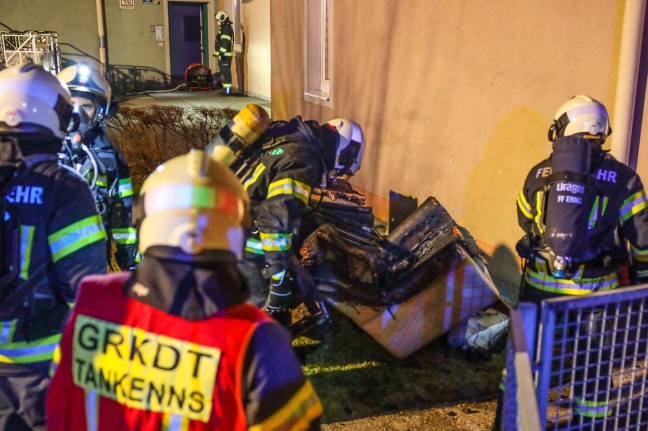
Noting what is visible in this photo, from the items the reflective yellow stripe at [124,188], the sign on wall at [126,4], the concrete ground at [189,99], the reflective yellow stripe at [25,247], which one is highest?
the sign on wall at [126,4]

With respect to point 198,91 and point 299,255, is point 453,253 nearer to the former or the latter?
point 299,255

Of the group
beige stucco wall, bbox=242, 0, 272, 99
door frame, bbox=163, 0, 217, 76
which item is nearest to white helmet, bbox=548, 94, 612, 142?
beige stucco wall, bbox=242, 0, 272, 99

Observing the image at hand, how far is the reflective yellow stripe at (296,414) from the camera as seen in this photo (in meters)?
1.55

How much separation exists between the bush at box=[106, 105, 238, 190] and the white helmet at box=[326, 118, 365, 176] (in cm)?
544

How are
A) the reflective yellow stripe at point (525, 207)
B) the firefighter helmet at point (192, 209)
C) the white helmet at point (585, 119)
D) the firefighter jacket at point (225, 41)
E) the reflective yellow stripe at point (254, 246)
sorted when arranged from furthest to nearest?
the firefighter jacket at point (225, 41) < the reflective yellow stripe at point (254, 246) < the reflective yellow stripe at point (525, 207) < the white helmet at point (585, 119) < the firefighter helmet at point (192, 209)

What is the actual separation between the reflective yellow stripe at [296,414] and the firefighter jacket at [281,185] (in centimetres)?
238

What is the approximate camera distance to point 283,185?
404 cm

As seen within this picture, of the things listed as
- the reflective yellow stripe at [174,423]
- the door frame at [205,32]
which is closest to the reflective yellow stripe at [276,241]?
the reflective yellow stripe at [174,423]

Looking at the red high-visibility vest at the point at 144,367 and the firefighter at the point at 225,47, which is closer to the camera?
the red high-visibility vest at the point at 144,367

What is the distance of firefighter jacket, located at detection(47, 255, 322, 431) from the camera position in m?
1.54

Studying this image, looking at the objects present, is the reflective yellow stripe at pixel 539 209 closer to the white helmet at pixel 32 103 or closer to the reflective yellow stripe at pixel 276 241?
the reflective yellow stripe at pixel 276 241

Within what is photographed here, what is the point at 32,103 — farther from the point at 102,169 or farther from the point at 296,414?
the point at 102,169

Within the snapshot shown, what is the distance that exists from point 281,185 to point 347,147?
757 millimetres

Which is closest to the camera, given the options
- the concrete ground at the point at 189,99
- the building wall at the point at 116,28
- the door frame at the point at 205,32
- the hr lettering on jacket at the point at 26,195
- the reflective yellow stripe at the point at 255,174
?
the hr lettering on jacket at the point at 26,195
